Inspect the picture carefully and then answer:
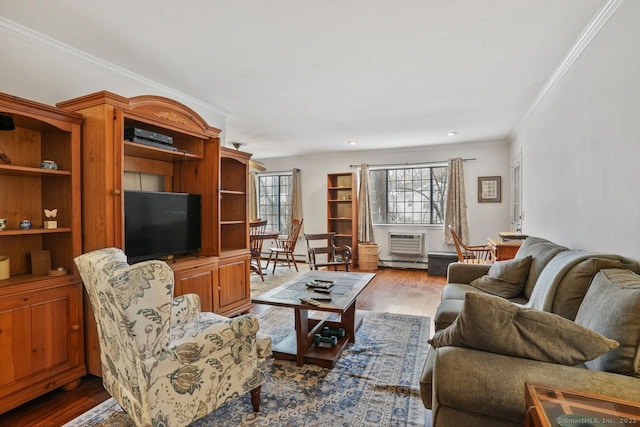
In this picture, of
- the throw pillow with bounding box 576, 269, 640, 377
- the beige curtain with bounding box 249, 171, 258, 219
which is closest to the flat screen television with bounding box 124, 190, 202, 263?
the throw pillow with bounding box 576, 269, 640, 377

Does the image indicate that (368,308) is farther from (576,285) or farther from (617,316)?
(617,316)

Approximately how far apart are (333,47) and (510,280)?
230 centimetres

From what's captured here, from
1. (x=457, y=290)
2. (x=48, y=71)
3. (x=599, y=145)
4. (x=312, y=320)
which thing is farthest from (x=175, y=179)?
(x=599, y=145)

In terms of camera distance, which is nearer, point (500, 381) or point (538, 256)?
point (500, 381)

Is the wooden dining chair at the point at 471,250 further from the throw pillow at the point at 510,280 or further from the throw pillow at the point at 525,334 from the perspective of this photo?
the throw pillow at the point at 525,334

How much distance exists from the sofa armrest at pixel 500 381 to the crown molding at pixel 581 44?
2037 mm

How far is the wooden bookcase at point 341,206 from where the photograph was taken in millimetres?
7035

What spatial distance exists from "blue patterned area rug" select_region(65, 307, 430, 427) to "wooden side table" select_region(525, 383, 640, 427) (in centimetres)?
108

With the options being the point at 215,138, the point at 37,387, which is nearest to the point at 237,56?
the point at 215,138

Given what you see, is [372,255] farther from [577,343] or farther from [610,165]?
[577,343]

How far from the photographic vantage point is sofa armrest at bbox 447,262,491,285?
10.1ft

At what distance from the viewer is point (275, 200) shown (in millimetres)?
7895

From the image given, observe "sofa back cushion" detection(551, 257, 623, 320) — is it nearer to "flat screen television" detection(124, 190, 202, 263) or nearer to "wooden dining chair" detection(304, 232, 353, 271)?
"wooden dining chair" detection(304, 232, 353, 271)

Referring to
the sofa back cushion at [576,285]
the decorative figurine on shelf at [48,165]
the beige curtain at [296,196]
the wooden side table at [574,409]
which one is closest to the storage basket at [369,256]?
the beige curtain at [296,196]
